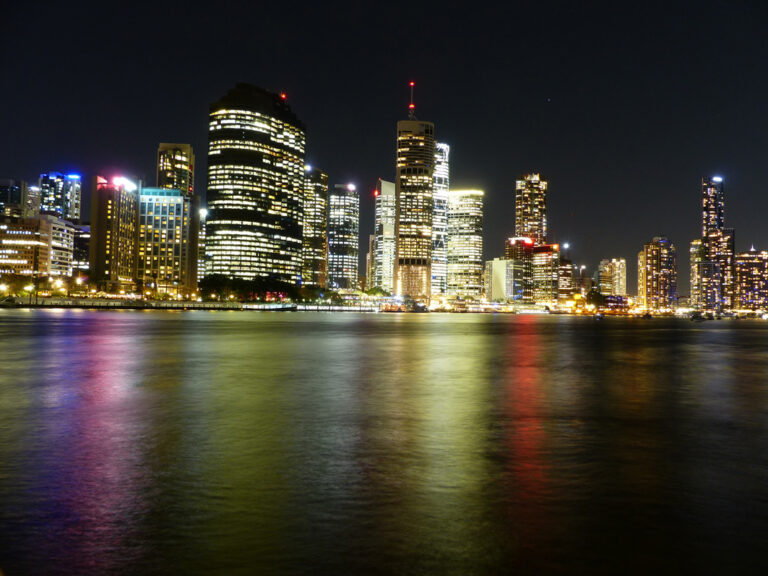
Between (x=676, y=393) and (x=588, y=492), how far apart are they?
1605cm

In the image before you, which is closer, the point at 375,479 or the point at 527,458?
the point at 375,479

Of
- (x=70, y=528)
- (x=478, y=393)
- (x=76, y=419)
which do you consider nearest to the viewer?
(x=70, y=528)

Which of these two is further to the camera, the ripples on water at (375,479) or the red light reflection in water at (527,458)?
the red light reflection in water at (527,458)

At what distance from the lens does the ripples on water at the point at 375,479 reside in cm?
724

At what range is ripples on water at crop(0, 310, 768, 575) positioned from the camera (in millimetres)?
7238

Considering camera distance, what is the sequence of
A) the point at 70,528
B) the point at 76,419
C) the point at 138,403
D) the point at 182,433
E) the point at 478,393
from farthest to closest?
the point at 478,393 < the point at 138,403 < the point at 76,419 < the point at 182,433 < the point at 70,528

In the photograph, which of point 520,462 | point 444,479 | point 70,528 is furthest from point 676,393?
point 70,528

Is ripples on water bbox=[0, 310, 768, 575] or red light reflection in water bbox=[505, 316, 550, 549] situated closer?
ripples on water bbox=[0, 310, 768, 575]

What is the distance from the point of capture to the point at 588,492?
9844 millimetres

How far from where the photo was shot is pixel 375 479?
1049cm

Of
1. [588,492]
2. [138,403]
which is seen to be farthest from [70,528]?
[138,403]

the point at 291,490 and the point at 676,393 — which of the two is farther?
the point at 676,393

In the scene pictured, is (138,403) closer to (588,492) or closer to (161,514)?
(161,514)

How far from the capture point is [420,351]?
44.0 meters
